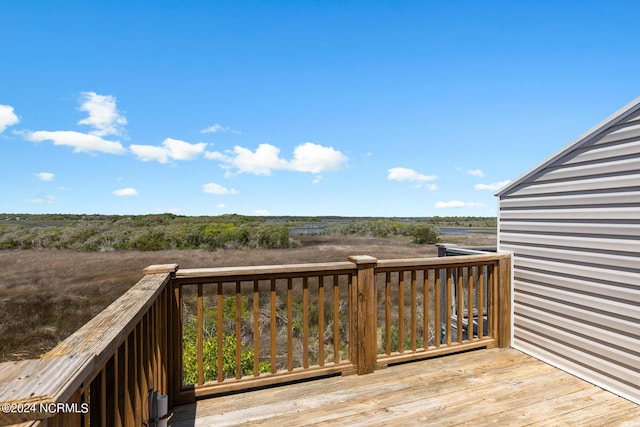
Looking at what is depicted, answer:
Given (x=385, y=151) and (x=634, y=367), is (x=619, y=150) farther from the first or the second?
(x=385, y=151)

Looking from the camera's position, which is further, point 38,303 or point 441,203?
point 441,203

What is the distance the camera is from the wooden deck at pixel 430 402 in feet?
6.79

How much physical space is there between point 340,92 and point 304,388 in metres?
9.23

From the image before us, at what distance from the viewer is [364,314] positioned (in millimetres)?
2650

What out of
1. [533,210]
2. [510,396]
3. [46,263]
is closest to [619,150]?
[533,210]

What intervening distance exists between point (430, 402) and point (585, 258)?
173 cm

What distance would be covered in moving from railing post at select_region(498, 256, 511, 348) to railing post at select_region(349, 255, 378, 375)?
1434mm

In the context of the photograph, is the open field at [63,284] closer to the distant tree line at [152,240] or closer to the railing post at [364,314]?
the distant tree line at [152,240]

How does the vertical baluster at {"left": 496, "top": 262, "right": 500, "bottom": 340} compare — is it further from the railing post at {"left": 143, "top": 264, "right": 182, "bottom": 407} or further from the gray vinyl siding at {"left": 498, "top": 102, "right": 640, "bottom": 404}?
the railing post at {"left": 143, "top": 264, "right": 182, "bottom": 407}

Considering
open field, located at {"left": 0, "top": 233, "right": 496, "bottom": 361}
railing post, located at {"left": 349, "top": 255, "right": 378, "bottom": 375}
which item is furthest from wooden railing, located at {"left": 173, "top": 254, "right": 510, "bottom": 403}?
open field, located at {"left": 0, "top": 233, "right": 496, "bottom": 361}

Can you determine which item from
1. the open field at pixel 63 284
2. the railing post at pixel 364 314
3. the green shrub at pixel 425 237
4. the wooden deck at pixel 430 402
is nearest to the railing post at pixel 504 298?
the wooden deck at pixel 430 402

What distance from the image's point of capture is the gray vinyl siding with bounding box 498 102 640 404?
93.9 inches

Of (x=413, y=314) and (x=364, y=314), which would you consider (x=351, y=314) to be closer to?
(x=364, y=314)

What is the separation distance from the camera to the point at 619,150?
2.46 meters
